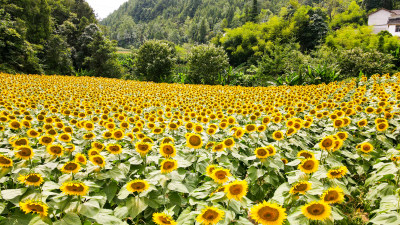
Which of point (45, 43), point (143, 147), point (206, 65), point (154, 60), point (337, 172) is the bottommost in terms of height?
point (337, 172)

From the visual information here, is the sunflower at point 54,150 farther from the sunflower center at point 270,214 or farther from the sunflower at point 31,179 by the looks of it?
the sunflower center at point 270,214

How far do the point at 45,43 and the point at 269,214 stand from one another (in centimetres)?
2936

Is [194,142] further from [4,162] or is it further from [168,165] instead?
[4,162]

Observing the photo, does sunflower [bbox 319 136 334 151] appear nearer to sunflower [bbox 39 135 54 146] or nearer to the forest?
sunflower [bbox 39 135 54 146]

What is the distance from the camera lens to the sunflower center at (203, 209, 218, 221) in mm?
1231

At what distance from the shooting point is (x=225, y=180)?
1.50 meters

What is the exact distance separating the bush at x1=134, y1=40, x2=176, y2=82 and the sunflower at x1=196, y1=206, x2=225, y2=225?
22.5m

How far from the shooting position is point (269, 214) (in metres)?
1.20

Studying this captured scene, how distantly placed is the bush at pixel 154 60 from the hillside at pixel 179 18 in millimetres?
41660

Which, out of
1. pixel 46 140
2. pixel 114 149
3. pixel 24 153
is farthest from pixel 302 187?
pixel 46 140

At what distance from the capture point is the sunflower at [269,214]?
1.19m

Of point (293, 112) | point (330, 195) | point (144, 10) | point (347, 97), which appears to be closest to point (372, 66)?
point (347, 97)

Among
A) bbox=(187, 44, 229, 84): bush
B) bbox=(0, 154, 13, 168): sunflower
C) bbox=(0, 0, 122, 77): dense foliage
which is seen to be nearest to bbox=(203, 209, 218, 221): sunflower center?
bbox=(0, 154, 13, 168): sunflower

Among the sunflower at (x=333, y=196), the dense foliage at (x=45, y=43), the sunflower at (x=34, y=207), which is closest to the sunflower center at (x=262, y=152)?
the sunflower at (x=333, y=196)
